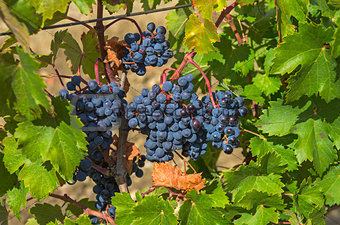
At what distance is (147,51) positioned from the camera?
1.03 metres

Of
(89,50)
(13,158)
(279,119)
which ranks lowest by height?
(279,119)

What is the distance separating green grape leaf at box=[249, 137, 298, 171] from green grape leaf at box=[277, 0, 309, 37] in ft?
1.05

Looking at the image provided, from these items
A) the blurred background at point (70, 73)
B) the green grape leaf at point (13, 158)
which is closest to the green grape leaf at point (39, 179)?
the green grape leaf at point (13, 158)

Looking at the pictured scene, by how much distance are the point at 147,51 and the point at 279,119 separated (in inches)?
15.7

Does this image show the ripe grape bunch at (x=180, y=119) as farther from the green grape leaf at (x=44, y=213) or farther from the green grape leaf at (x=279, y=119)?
the green grape leaf at (x=44, y=213)

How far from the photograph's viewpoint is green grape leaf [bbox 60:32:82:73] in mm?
1221

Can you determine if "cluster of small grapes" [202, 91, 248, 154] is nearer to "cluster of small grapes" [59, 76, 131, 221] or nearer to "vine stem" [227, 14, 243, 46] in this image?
"cluster of small grapes" [59, 76, 131, 221]

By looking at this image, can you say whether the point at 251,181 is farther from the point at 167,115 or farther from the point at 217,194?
the point at 167,115

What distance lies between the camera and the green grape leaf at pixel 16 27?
0.74 m

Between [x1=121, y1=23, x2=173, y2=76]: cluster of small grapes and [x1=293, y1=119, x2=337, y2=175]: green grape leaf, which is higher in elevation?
[x1=121, y1=23, x2=173, y2=76]: cluster of small grapes

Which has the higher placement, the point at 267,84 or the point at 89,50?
the point at 89,50

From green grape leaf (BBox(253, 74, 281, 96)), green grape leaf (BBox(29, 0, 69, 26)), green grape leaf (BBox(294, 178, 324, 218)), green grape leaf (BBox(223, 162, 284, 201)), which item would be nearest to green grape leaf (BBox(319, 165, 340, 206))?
green grape leaf (BBox(294, 178, 324, 218))

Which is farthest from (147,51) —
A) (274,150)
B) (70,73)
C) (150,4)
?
(70,73)

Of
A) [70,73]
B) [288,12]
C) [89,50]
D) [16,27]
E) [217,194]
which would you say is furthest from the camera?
[70,73]
